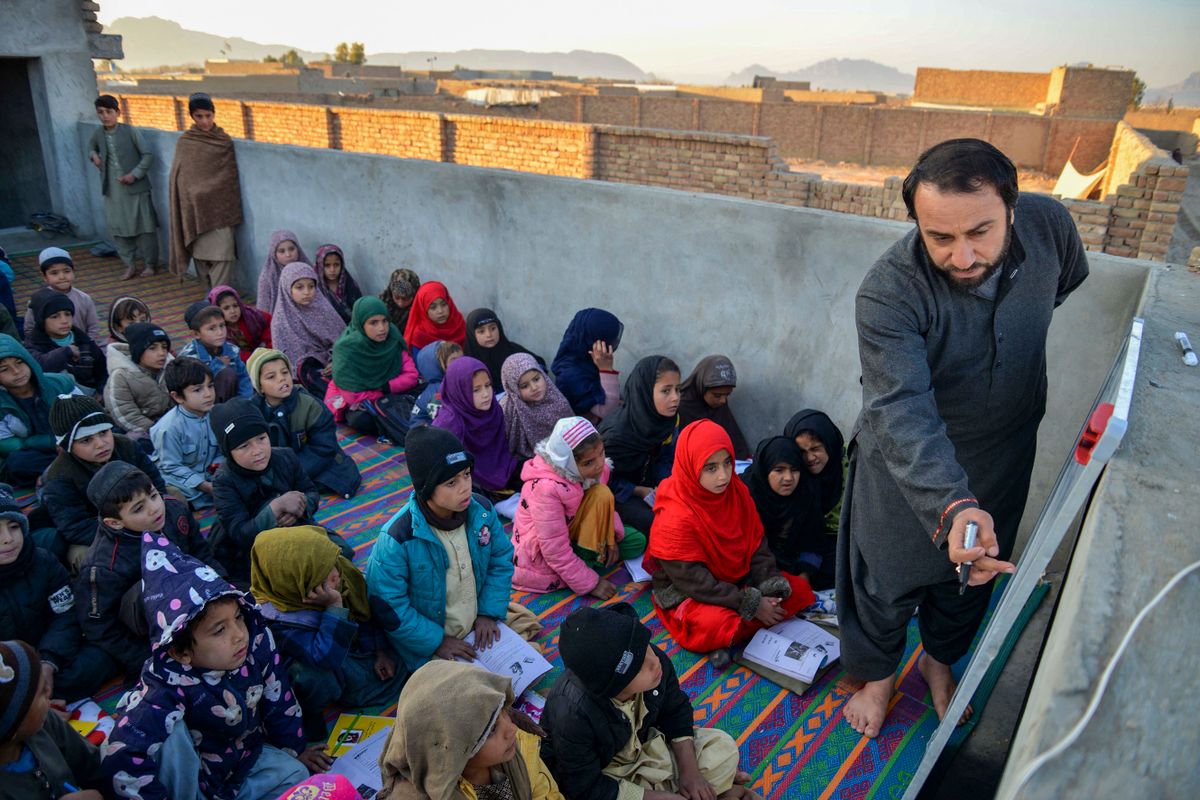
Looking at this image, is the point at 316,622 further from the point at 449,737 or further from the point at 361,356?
the point at 361,356

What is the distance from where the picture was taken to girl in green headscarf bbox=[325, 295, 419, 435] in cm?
548

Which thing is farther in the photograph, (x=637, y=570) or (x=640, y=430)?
(x=640, y=430)

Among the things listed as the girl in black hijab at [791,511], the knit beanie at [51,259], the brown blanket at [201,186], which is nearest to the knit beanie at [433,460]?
the girl in black hijab at [791,511]

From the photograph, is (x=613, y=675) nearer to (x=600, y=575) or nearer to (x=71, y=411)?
(x=600, y=575)

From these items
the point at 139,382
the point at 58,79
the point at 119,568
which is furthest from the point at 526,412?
the point at 58,79

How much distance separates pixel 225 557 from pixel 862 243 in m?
3.49

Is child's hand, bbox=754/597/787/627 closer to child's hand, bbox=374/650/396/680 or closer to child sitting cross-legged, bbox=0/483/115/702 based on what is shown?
child's hand, bbox=374/650/396/680

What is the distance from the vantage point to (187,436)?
439 centimetres

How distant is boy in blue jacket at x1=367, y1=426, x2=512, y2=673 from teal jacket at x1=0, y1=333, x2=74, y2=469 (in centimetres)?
271

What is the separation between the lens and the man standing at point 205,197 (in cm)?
789

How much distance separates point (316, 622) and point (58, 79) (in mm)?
9314

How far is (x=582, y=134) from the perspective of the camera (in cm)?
1018

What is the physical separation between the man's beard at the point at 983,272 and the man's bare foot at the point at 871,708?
A: 1.59 m

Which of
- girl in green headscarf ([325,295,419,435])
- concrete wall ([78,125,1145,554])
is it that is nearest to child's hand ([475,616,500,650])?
concrete wall ([78,125,1145,554])
